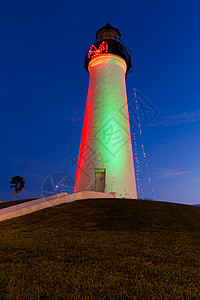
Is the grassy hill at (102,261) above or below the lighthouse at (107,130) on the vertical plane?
below

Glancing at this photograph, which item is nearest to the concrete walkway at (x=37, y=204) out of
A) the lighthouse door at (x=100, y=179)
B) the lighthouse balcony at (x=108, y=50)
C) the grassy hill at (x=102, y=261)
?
the lighthouse door at (x=100, y=179)

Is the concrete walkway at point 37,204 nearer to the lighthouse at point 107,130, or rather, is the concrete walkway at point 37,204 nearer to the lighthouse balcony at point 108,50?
the lighthouse at point 107,130

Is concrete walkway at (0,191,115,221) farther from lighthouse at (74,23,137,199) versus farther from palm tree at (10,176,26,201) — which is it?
palm tree at (10,176,26,201)

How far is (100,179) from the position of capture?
544 inches

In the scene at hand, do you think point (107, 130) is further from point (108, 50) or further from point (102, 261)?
point (102, 261)

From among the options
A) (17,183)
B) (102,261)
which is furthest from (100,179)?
(17,183)

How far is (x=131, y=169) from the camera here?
48.0 ft

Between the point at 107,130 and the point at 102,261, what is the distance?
12059 millimetres

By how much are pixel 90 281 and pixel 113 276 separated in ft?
1.14

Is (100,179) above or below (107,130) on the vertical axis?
below

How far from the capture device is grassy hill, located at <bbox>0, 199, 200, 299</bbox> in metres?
2.13

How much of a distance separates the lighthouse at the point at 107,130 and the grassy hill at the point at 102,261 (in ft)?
→ 24.2

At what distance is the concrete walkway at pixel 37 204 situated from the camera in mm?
8125

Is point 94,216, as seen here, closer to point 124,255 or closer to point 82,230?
point 82,230
